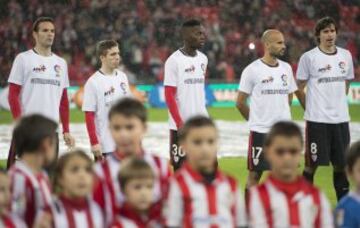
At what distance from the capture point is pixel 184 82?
1002 centimetres

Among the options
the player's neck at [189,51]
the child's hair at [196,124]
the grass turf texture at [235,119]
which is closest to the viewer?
the child's hair at [196,124]

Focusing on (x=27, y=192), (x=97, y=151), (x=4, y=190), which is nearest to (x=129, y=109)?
(x=27, y=192)

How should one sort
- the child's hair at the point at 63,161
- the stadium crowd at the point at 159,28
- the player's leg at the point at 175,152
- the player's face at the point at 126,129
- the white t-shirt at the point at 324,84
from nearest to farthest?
1. the child's hair at the point at 63,161
2. the player's face at the point at 126,129
3. the player's leg at the point at 175,152
4. the white t-shirt at the point at 324,84
5. the stadium crowd at the point at 159,28

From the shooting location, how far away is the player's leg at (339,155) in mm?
10156

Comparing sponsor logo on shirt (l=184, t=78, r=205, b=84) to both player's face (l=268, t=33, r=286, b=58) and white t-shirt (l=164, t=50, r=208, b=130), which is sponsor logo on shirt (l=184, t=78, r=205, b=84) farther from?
player's face (l=268, t=33, r=286, b=58)

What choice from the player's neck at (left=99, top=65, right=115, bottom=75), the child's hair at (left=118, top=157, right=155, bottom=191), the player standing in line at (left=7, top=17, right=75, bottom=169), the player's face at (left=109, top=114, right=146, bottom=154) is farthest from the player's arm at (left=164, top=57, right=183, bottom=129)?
the child's hair at (left=118, top=157, right=155, bottom=191)

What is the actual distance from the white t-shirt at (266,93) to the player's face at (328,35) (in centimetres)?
78

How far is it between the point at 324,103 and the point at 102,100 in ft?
8.51

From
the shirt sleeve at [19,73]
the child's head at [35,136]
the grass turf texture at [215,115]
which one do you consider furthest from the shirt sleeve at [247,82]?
the grass turf texture at [215,115]

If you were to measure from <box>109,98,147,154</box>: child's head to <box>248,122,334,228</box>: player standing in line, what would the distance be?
817mm

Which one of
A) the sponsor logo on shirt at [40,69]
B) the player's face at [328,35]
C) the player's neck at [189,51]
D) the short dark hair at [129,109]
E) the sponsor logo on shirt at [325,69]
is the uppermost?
the player's face at [328,35]

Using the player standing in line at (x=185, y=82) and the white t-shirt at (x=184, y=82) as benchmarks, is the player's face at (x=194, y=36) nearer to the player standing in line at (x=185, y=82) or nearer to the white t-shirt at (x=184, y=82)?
the player standing in line at (x=185, y=82)

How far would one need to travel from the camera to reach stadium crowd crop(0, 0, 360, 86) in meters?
29.1

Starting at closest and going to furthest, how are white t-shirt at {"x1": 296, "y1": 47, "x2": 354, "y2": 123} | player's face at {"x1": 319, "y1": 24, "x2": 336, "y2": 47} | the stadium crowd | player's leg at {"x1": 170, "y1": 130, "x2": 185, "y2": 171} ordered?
1. player's leg at {"x1": 170, "y1": 130, "x2": 185, "y2": 171}
2. player's face at {"x1": 319, "y1": 24, "x2": 336, "y2": 47}
3. white t-shirt at {"x1": 296, "y1": 47, "x2": 354, "y2": 123}
4. the stadium crowd
